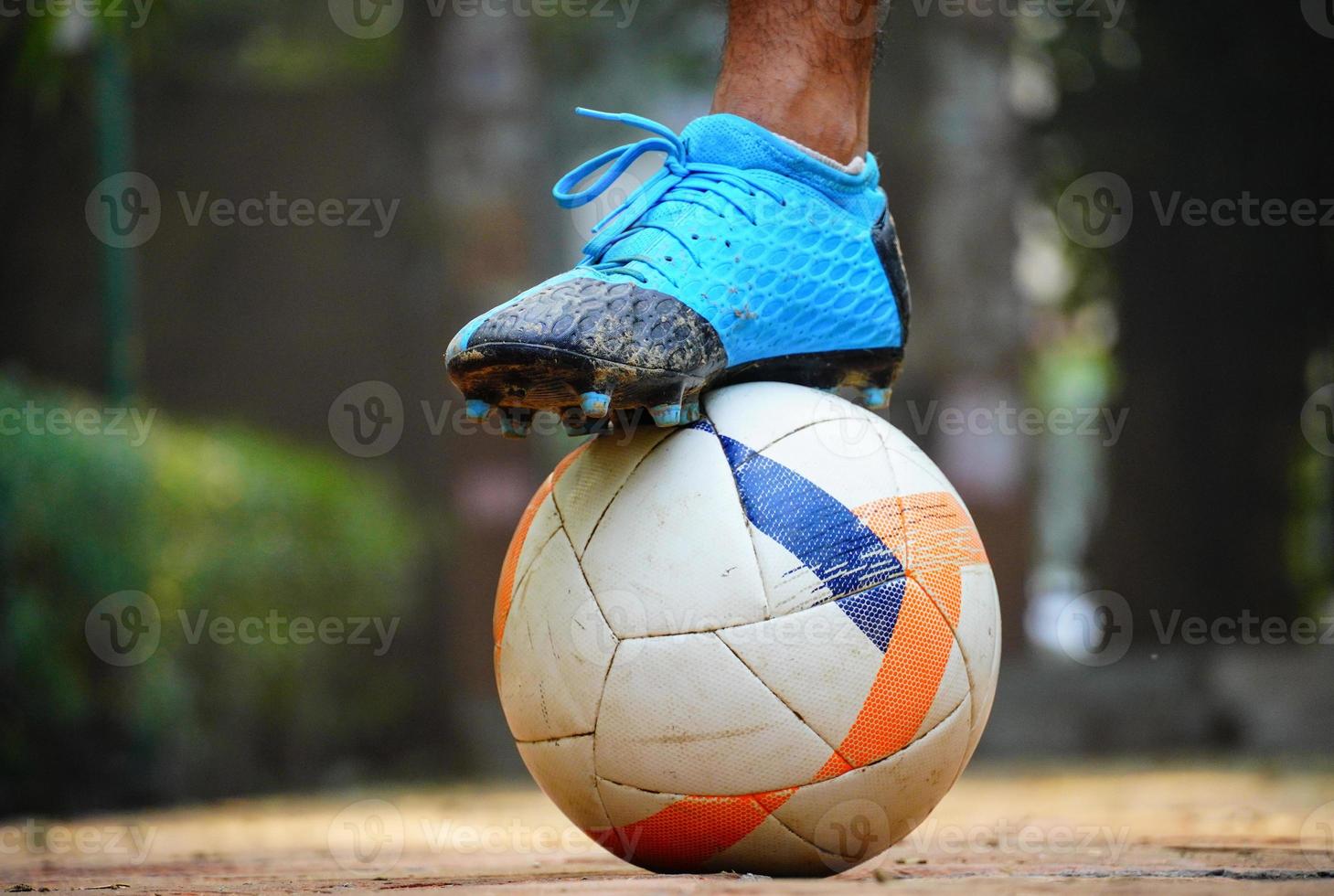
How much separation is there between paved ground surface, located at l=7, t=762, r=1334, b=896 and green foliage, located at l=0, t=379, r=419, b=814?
0.29 meters

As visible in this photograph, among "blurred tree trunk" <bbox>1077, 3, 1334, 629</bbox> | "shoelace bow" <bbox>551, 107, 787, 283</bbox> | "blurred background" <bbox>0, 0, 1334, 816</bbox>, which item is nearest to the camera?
"shoelace bow" <bbox>551, 107, 787, 283</bbox>

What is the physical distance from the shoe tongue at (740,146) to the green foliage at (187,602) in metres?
3.69

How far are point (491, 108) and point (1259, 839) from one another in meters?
8.18

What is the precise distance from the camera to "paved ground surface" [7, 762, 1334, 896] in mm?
2791

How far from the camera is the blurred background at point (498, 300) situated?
306 inches

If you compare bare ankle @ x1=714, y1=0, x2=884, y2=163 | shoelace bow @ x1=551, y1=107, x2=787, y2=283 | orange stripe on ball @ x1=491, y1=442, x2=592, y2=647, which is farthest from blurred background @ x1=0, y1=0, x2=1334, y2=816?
bare ankle @ x1=714, y1=0, x2=884, y2=163

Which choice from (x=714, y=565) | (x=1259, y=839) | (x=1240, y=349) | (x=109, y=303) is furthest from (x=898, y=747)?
(x=1240, y=349)

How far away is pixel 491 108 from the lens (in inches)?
429

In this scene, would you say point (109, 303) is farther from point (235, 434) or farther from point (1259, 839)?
point (1259, 839)

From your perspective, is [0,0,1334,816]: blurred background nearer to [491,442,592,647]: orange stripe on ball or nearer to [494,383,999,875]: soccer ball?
[491,442,592,647]: orange stripe on ball

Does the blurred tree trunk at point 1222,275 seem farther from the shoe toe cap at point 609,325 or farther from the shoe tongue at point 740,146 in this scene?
the shoe toe cap at point 609,325

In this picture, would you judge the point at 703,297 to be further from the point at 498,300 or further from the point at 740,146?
the point at 498,300

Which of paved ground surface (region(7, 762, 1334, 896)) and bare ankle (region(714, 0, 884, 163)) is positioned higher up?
bare ankle (region(714, 0, 884, 163))

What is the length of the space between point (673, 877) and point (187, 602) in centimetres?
474
